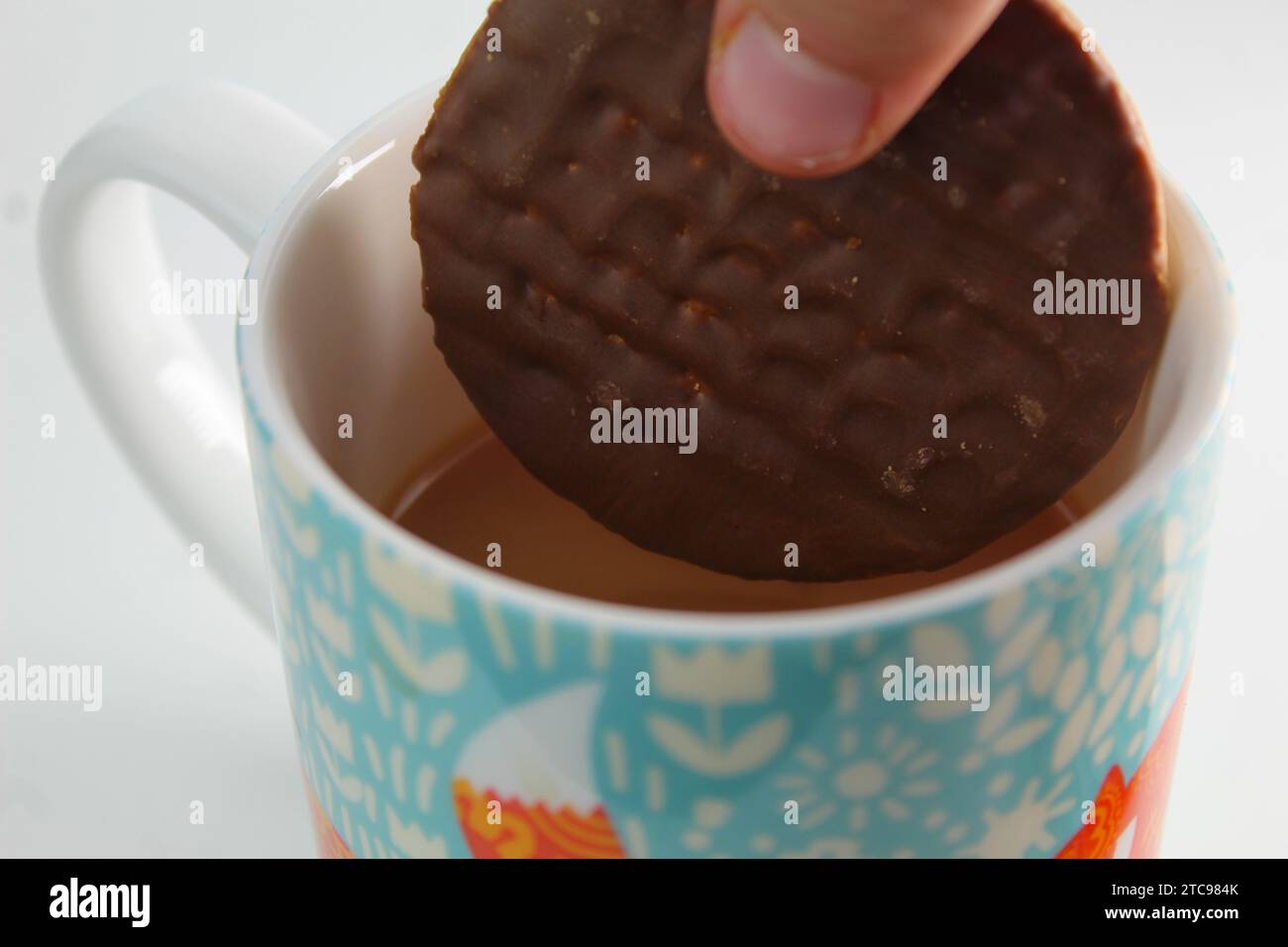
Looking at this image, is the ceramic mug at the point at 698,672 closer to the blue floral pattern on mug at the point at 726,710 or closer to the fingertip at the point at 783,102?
the blue floral pattern on mug at the point at 726,710

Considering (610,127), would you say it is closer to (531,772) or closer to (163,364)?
(531,772)

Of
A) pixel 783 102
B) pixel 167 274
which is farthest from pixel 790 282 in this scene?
pixel 167 274

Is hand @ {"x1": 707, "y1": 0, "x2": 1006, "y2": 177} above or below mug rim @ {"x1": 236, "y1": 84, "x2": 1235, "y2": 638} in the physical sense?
above

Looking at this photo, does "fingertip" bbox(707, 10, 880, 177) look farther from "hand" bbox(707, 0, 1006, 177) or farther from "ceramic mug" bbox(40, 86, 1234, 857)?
"ceramic mug" bbox(40, 86, 1234, 857)

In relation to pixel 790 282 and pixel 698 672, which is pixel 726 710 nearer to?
pixel 698 672

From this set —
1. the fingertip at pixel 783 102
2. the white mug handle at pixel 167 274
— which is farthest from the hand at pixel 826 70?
the white mug handle at pixel 167 274

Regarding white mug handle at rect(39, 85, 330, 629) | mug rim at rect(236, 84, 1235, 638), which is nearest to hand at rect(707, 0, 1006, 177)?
mug rim at rect(236, 84, 1235, 638)
